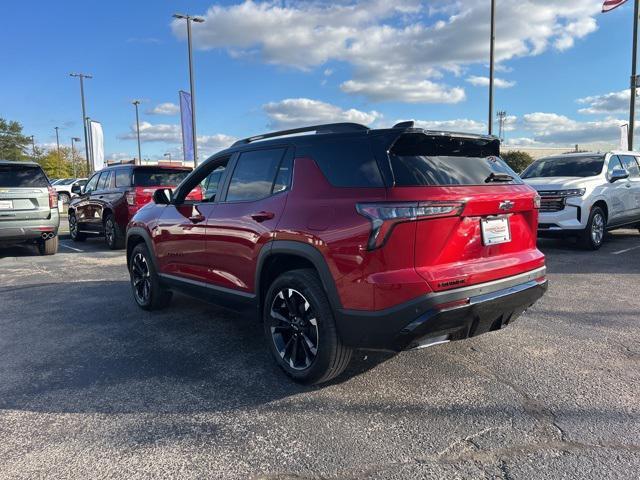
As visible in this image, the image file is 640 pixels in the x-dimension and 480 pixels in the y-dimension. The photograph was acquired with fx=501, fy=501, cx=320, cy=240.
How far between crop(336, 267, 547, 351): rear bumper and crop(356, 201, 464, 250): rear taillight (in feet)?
1.39

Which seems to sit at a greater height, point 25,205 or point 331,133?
point 331,133

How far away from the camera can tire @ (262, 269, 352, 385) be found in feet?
10.6

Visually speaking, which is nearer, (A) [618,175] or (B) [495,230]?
(B) [495,230]

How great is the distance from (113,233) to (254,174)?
304 inches

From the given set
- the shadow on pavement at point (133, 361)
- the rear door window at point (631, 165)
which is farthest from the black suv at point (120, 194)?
the rear door window at point (631, 165)

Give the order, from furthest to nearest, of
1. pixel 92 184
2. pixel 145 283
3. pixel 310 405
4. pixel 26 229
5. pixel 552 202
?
pixel 92 184, pixel 26 229, pixel 552 202, pixel 145 283, pixel 310 405

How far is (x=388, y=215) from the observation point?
115 inches

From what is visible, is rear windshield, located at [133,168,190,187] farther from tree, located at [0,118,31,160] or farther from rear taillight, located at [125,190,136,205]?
tree, located at [0,118,31,160]

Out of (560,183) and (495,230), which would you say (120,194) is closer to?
(560,183)

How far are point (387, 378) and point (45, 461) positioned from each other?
7.12ft

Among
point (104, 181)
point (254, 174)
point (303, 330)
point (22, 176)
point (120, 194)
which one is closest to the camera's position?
point (303, 330)

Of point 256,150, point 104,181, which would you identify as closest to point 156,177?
point 104,181

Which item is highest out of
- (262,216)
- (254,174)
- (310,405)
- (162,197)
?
(254,174)

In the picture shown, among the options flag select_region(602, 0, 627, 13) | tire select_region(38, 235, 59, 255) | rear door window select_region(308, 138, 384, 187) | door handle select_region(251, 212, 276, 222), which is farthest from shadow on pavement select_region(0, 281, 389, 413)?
flag select_region(602, 0, 627, 13)
